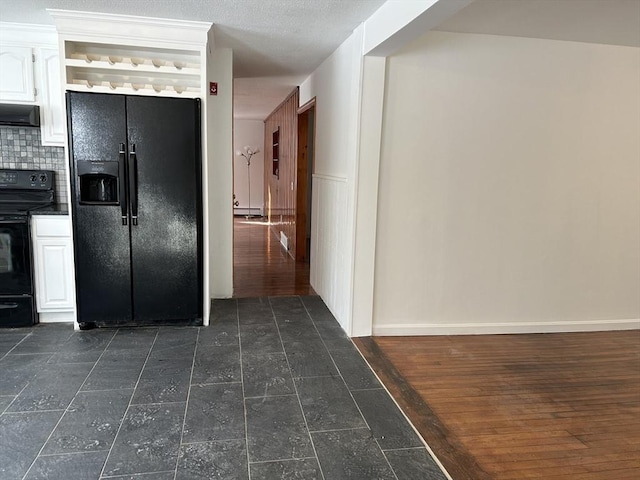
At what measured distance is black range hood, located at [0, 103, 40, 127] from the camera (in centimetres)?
352

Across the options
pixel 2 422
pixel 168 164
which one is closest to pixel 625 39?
pixel 168 164

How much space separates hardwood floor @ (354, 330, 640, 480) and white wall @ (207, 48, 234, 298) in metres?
1.67

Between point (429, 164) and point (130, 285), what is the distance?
2536mm

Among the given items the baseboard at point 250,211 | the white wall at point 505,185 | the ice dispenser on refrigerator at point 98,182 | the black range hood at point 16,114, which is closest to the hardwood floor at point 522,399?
the white wall at point 505,185

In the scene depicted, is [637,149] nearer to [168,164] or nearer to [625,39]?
[625,39]

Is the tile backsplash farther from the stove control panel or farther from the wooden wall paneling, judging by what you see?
the wooden wall paneling

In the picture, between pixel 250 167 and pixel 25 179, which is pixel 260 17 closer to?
pixel 25 179

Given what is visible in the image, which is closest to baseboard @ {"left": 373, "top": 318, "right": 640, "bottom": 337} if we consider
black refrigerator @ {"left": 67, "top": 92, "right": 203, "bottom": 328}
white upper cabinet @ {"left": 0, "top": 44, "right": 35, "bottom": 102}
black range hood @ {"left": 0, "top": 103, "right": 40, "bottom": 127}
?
black refrigerator @ {"left": 67, "top": 92, "right": 203, "bottom": 328}

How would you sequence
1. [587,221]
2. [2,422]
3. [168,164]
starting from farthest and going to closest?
[587,221]
[168,164]
[2,422]

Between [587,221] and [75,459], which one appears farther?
[587,221]

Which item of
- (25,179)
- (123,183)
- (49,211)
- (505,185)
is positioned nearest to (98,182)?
(123,183)

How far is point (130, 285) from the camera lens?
3.56m

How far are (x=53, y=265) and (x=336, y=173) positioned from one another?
2.45m

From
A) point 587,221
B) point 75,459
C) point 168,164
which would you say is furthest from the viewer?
point 587,221
